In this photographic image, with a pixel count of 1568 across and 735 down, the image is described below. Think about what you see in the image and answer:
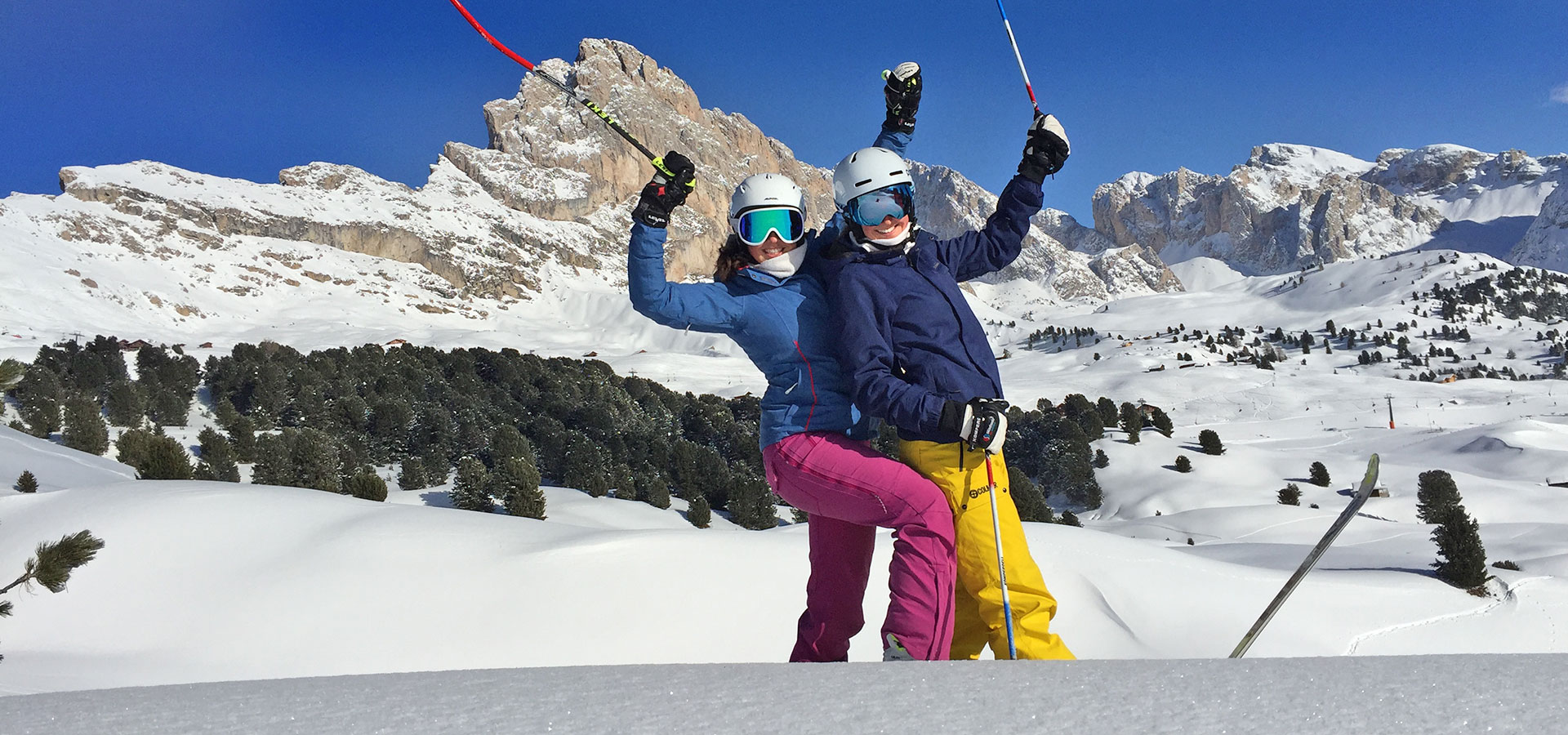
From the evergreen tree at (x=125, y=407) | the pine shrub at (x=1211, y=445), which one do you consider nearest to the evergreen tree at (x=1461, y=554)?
the pine shrub at (x=1211, y=445)

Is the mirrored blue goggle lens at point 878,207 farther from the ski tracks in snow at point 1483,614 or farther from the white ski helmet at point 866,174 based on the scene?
the ski tracks in snow at point 1483,614

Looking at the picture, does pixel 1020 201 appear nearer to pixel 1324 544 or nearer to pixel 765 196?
pixel 765 196

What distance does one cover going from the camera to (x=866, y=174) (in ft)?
14.0

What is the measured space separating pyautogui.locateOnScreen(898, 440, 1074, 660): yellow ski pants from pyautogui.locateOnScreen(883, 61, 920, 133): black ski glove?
2.15 metres

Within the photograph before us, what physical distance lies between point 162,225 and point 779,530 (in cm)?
11628

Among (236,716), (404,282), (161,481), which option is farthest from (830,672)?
(404,282)

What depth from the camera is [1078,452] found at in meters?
33.5

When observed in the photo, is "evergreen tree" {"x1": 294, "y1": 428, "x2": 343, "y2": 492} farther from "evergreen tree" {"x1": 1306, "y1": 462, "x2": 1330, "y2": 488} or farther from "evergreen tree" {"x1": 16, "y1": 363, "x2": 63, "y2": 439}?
"evergreen tree" {"x1": 1306, "y1": 462, "x2": 1330, "y2": 488}

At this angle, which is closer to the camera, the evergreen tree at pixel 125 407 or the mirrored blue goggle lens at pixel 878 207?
the mirrored blue goggle lens at pixel 878 207

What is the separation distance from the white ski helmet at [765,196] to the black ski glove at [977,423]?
46.8 inches

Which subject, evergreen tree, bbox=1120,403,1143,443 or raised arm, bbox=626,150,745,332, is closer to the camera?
raised arm, bbox=626,150,745,332

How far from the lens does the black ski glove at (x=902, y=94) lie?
5164mm

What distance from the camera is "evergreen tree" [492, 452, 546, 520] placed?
15.7 metres

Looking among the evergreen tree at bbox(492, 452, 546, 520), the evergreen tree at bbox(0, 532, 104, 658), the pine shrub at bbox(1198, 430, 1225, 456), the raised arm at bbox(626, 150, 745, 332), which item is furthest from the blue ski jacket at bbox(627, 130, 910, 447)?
the pine shrub at bbox(1198, 430, 1225, 456)
